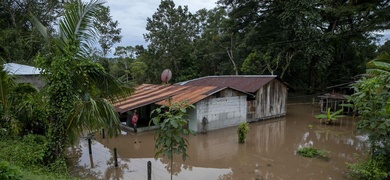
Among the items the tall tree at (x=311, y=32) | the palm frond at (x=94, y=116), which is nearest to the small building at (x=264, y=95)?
the tall tree at (x=311, y=32)

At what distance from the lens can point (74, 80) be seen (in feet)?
21.8

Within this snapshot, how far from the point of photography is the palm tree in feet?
20.6

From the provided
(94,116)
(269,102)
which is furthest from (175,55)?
(94,116)

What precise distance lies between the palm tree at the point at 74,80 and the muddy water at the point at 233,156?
6.53 ft

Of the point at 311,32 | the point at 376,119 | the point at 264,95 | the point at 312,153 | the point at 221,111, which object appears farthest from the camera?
the point at 311,32

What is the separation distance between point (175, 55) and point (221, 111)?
1974 cm

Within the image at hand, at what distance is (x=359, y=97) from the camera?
691 centimetres

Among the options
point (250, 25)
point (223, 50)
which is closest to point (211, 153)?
point (250, 25)

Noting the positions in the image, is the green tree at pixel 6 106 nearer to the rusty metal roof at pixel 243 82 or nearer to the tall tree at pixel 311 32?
the rusty metal roof at pixel 243 82

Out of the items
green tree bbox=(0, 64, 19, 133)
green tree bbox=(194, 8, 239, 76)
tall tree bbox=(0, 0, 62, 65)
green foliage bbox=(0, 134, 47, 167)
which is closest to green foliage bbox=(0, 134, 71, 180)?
green foliage bbox=(0, 134, 47, 167)

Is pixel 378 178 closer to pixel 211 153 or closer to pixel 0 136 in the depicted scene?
pixel 211 153

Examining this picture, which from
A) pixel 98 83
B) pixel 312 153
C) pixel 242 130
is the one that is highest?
pixel 98 83

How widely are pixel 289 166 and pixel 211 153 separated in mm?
3106

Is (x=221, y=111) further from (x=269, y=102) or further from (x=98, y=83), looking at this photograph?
(x=98, y=83)
